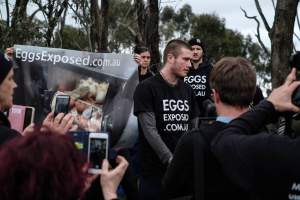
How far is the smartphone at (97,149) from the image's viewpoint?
103 inches

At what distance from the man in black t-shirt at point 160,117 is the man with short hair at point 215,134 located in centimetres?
210

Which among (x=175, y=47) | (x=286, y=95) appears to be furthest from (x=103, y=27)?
(x=286, y=95)

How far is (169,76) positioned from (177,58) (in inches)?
7.1

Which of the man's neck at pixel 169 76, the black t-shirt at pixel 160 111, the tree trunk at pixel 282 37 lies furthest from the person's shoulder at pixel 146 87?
the tree trunk at pixel 282 37

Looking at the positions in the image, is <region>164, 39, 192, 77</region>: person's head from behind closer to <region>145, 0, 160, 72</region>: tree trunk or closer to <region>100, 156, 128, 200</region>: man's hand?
<region>100, 156, 128, 200</region>: man's hand

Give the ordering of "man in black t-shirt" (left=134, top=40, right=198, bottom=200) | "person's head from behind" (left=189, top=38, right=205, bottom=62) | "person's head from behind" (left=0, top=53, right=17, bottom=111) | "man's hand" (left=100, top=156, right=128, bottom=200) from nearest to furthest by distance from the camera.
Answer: "man's hand" (left=100, top=156, right=128, bottom=200) < "person's head from behind" (left=0, top=53, right=17, bottom=111) < "man in black t-shirt" (left=134, top=40, right=198, bottom=200) < "person's head from behind" (left=189, top=38, right=205, bottom=62)

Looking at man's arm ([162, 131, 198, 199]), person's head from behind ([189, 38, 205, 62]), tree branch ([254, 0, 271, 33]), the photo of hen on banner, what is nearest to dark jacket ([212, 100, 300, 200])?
man's arm ([162, 131, 198, 199])

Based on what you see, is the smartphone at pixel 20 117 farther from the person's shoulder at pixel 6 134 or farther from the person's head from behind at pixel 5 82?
the person's shoulder at pixel 6 134

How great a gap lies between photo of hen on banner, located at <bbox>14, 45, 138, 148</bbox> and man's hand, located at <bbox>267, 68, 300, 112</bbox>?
3.43 meters

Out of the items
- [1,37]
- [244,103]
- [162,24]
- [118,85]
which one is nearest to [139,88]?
[118,85]

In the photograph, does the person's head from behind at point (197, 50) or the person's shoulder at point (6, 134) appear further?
the person's head from behind at point (197, 50)

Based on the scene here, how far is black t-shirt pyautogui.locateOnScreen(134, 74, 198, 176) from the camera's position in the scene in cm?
533

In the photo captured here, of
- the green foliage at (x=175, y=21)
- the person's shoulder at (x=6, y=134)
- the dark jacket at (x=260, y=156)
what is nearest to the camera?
the dark jacket at (x=260, y=156)

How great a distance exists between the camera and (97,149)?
266 centimetres
